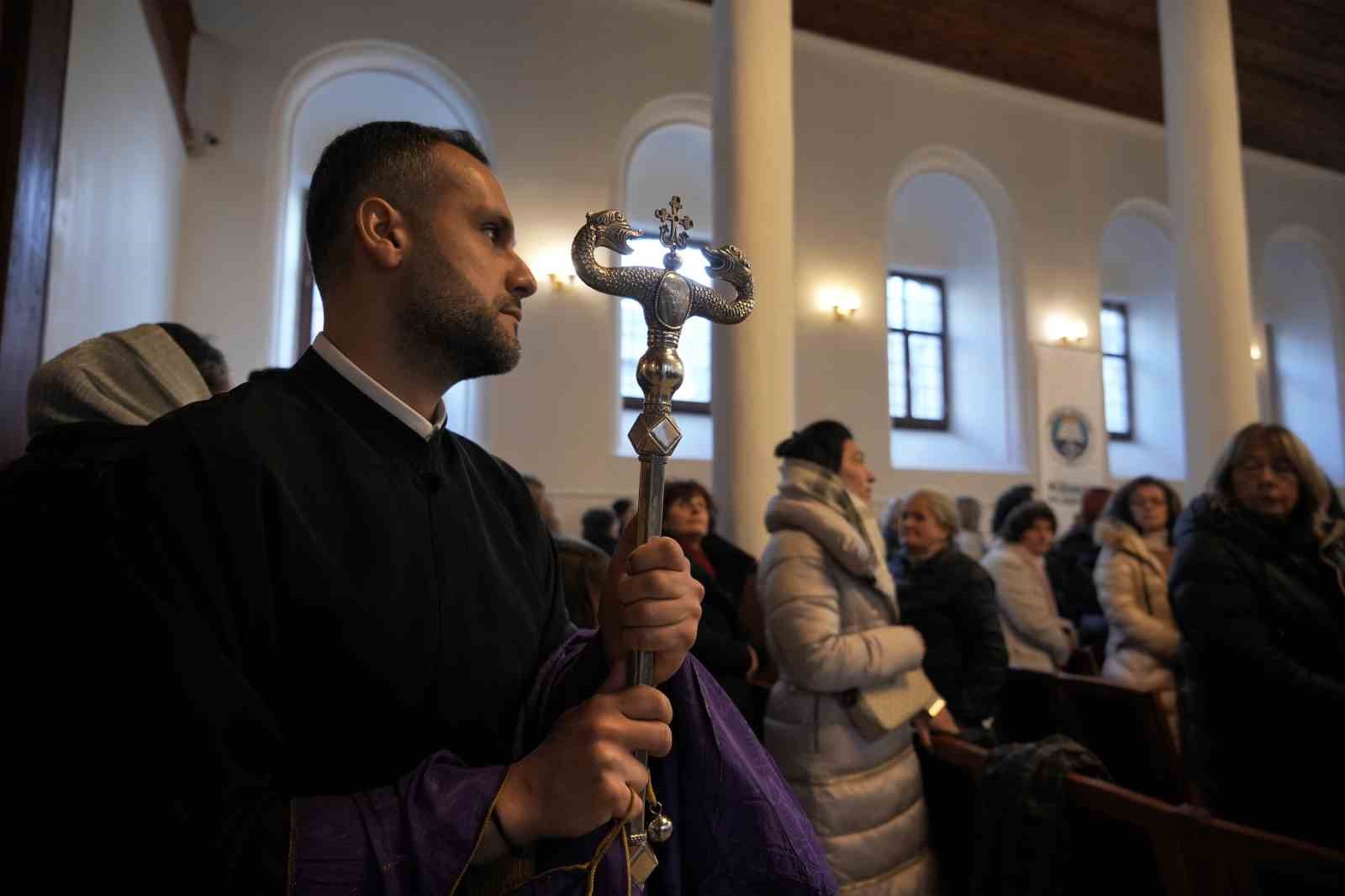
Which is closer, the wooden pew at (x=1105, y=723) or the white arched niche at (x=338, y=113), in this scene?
the wooden pew at (x=1105, y=723)

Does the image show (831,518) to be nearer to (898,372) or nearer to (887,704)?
(887,704)

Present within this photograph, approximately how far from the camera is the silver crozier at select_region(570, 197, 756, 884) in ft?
2.95

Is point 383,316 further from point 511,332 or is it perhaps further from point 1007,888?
point 1007,888

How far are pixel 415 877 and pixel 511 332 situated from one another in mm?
590

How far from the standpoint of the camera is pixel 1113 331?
11305 mm

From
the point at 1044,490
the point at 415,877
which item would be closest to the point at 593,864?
the point at 415,877

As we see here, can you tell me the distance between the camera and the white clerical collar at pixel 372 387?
3.51 feet

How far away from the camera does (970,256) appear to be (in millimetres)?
10133

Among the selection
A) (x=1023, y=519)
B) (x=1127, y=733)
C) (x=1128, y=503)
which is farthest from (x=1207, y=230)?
(x=1127, y=733)

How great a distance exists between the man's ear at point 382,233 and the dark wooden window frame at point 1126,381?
36.6 feet

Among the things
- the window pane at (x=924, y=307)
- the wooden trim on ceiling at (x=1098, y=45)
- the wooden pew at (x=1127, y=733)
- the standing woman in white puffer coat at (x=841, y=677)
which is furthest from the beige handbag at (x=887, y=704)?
the window pane at (x=924, y=307)

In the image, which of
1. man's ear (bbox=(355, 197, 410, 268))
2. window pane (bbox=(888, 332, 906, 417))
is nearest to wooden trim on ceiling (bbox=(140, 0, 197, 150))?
man's ear (bbox=(355, 197, 410, 268))

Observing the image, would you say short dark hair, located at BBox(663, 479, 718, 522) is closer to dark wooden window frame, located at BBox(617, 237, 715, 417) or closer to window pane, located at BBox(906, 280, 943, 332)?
dark wooden window frame, located at BBox(617, 237, 715, 417)

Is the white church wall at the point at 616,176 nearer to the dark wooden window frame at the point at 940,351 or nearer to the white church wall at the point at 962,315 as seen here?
the white church wall at the point at 962,315
